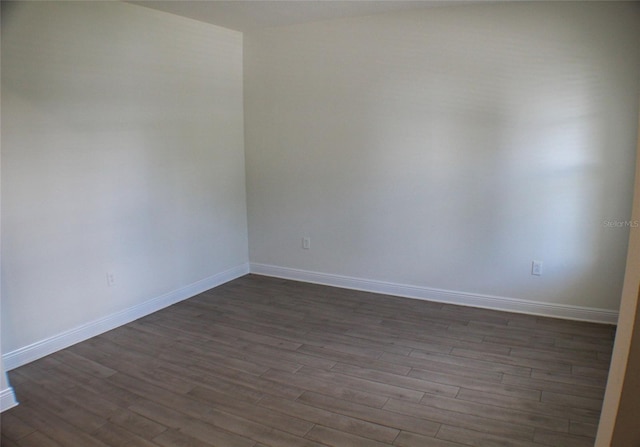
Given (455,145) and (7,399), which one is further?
(455,145)

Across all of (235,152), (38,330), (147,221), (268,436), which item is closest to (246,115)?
(235,152)

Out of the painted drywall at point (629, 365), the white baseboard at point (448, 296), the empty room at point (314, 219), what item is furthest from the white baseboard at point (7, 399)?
the painted drywall at point (629, 365)

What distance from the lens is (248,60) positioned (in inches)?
181

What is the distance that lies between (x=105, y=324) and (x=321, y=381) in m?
1.84

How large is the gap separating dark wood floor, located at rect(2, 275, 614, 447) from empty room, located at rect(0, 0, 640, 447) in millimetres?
18

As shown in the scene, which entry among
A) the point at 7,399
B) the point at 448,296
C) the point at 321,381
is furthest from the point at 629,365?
the point at 448,296

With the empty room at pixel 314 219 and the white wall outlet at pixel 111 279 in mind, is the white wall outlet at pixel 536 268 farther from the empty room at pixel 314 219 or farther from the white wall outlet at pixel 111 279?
the white wall outlet at pixel 111 279

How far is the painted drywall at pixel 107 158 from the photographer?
2.88 meters

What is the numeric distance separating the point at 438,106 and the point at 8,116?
10.2ft

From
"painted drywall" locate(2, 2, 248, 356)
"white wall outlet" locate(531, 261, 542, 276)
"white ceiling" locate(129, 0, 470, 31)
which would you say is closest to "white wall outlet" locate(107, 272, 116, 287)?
"painted drywall" locate(2, 2, 248, 356)

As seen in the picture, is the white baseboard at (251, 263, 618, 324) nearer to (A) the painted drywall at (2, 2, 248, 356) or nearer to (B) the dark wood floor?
(B) the dark wood floor

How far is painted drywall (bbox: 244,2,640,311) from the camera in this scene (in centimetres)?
330

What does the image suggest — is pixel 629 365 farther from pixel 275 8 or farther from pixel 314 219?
pixel 314 219

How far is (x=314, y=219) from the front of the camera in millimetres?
4555
